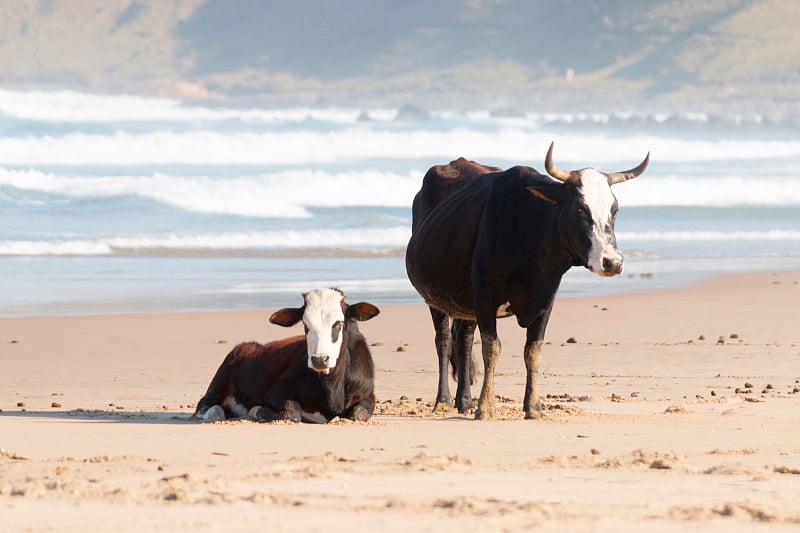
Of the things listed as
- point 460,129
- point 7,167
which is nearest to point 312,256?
point 7,167

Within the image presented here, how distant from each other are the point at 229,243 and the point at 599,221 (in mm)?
24160

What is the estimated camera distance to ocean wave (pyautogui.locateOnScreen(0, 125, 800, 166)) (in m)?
62.2

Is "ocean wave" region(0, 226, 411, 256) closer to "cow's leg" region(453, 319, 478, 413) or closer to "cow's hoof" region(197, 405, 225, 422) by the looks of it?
"cow's leg" region(453, 319, 478, 413)

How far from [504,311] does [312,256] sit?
64.4ft

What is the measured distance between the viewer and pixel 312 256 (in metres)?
30.6

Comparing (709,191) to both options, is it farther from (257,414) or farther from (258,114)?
(257,414)

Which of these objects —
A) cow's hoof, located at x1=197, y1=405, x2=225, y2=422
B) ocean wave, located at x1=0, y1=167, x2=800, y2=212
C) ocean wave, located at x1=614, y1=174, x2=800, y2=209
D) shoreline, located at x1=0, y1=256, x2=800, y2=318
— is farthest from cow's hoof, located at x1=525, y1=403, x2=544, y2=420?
ocean wave, located at x1=614, y1=174, x2=800, y2=209

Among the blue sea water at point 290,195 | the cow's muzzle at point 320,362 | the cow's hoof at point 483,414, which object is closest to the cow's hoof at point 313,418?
the cow's muzzle at point 320,362

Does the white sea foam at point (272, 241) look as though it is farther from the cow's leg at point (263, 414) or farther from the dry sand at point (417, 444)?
the cow's leg at point (263, 414)

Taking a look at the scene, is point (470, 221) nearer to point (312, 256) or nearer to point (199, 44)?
point (312, 256)

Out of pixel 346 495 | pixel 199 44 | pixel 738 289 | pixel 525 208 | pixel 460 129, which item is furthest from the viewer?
pixel 199 44

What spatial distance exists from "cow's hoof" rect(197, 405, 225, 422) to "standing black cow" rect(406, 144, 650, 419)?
177 centimetres

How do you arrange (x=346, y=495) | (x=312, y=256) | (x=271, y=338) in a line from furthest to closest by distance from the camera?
(x=312, y=256) < (x=271, y=338) < (x=346, y=495)

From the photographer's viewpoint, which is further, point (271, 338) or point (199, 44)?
point (199, 44)
